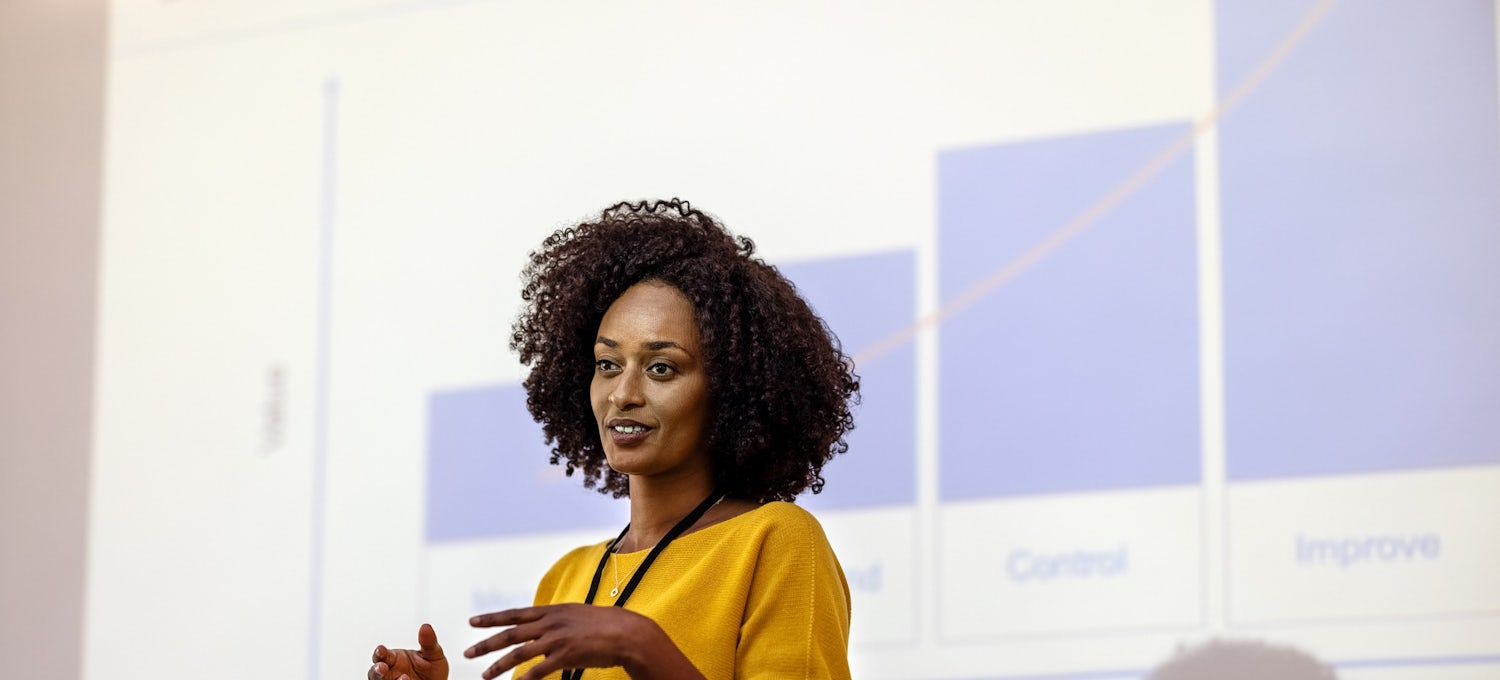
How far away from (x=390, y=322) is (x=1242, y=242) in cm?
170

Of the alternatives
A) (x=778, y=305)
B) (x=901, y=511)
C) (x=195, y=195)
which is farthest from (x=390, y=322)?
(x=778, y=305)

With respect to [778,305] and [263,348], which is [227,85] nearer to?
[263,348]

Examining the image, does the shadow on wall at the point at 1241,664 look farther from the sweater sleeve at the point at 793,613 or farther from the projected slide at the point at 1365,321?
the sweater sleeve at the point at 793,613

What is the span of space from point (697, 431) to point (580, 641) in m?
0.43

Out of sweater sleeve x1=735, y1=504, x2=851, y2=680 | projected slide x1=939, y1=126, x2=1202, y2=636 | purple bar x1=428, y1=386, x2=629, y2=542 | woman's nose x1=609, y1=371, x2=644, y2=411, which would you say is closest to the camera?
sweater sleeve x1=735, y1=504, x2=851, y2=680

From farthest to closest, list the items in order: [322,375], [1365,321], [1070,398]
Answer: [322,375] → [1070,398] → [1365,321]

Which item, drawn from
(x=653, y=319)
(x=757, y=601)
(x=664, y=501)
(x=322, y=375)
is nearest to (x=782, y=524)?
(x=757, y=601)

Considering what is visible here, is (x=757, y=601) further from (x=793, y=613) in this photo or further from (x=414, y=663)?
(x=414, y=663)

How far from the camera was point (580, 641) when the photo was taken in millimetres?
1736

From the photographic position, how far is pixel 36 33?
420 centimetres

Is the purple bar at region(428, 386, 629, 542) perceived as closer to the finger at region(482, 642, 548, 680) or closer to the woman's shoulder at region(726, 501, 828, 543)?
the woman's shoulder at region(726, 501, 828, 543)

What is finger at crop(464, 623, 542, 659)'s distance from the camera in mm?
1699

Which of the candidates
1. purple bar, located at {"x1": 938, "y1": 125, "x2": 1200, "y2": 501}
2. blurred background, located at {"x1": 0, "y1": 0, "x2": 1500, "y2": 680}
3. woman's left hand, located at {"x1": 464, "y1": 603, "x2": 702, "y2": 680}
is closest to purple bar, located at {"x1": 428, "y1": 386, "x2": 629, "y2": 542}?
blurred background, located at {"x1": 0, "y1": 0, "x2": 1500, "y2": 680}

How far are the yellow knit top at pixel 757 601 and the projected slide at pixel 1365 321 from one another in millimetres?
924
